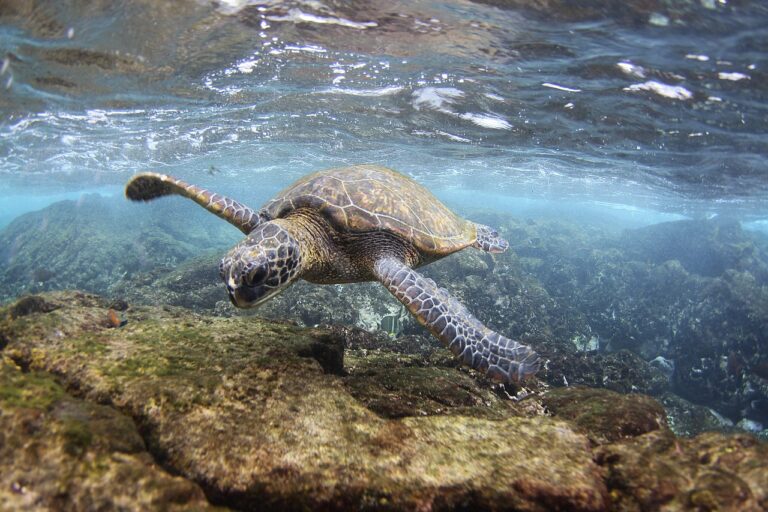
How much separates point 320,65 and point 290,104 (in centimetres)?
442

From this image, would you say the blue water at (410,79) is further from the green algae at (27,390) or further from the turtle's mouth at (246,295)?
the green algae at (27,390)

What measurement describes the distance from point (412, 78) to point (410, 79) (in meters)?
0.12

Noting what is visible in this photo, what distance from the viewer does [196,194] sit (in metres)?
5.01

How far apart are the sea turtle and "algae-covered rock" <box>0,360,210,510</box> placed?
1.70 m

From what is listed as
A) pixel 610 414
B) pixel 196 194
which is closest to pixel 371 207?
pixel 196 194

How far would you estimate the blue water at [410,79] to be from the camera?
6.74m

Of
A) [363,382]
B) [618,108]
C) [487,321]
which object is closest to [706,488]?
[363,382]

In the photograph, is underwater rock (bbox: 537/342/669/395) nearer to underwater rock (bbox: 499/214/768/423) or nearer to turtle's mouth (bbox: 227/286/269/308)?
underwater rock (bbox: 499/214/768/423)

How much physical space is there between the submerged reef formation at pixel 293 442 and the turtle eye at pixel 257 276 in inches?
25.7

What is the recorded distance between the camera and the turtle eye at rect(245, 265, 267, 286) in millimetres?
3416

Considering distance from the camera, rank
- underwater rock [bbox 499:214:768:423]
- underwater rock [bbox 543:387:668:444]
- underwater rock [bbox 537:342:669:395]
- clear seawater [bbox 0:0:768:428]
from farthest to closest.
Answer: underwater rock [bbox 499:214:768:423] < underwater rock [bbox 537:342:669:395] < clear seawater [bbox 0:0:768:428] < underwater rock [bbox 543:387:668:444]

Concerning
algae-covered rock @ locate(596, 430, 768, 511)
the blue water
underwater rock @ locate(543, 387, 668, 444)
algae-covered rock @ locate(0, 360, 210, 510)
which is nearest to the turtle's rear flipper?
underwater rock @ locate(543, 387, 668, 444)

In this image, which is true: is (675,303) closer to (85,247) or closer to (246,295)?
(246,295)

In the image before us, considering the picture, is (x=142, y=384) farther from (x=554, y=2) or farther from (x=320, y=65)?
(x=320, y=65)
